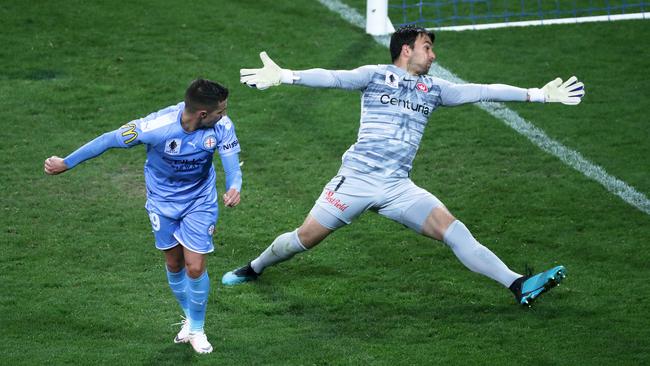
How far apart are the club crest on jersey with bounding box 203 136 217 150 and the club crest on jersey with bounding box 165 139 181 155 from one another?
0.52ft

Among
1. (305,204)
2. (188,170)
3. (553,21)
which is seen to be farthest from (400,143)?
(553,21)

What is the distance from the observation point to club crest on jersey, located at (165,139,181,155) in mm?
7117

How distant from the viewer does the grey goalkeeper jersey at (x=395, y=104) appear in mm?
7840

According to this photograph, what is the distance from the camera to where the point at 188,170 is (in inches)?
286

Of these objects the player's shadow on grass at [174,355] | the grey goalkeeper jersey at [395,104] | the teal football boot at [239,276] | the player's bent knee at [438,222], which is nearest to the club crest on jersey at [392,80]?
the grey goalkeeper jersey at [395,104]

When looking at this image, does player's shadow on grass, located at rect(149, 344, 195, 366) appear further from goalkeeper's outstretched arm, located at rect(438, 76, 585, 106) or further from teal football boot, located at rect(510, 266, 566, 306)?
goalkeeper's outstretched arm, located at rect(438, 76, 585, 106)

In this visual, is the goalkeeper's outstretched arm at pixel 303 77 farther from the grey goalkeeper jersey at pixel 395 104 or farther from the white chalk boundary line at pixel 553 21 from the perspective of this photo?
the white chalk boundary line at pixel 553 21

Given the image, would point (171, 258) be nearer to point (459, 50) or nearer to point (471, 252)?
point (471, 252)

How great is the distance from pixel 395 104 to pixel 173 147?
63.1 inches

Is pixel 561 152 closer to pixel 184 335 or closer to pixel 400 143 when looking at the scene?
pixel 400 143

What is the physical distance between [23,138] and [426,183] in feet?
12.4

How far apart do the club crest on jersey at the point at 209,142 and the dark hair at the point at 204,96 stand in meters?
0.22

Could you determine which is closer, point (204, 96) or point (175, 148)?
point (204, 96)

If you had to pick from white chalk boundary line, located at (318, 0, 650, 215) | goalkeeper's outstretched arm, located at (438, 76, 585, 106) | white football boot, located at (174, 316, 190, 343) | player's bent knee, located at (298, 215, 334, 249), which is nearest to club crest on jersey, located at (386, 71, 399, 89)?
goalkeeper's outstretched arm, located at (438, 76, 585, 106)
